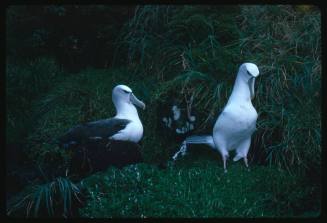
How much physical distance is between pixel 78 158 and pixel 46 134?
1.23 meters

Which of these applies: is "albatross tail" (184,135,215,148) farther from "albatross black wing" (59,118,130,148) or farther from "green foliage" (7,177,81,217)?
"green foliage" (7,177,81,217)

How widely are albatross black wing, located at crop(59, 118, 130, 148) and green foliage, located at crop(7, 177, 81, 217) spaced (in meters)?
0.50

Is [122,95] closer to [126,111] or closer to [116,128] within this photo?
[126,111]

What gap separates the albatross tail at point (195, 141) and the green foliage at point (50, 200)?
1.59 meters

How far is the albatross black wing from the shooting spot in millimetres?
5996

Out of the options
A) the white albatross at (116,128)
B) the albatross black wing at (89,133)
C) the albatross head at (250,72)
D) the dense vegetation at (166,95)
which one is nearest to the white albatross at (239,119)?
the albatross head at (250,72)

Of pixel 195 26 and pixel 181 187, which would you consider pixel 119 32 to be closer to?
pixel 195 26

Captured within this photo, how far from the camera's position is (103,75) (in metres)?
8.30

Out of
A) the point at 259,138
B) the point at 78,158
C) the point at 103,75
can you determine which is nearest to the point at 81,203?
the point at 78,158

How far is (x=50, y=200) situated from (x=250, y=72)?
2.49 metres

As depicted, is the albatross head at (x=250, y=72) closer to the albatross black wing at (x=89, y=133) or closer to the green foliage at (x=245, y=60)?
the green foliage at (x=245, y=60)

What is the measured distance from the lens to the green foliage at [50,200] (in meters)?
5.57

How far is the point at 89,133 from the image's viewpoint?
600 cm

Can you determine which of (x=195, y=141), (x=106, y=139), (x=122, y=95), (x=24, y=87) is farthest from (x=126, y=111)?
(x=24, y=87)
